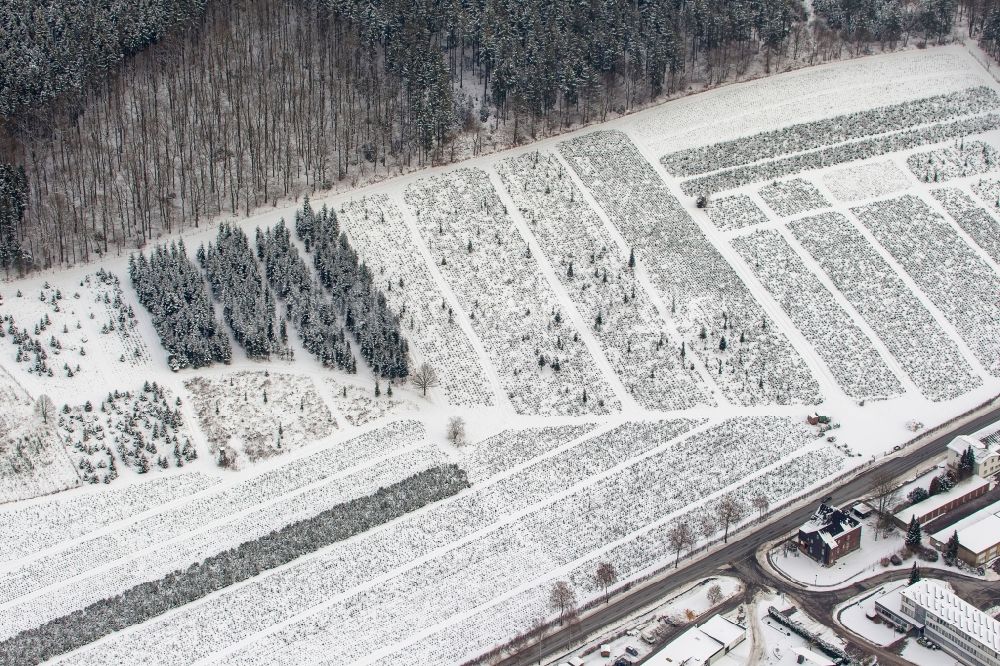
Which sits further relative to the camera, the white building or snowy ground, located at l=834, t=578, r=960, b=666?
snowy ground, located at l=834, t=578, r=960, b=666

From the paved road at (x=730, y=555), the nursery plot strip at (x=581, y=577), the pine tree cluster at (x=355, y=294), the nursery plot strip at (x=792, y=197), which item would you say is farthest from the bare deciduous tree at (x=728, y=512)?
the nursery plot strip at (x=792, y=197)

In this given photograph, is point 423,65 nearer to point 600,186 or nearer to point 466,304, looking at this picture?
point 600,186

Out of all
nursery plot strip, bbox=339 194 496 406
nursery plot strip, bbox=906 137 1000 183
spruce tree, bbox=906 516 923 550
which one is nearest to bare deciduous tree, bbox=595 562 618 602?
nursery plot strip, bbox=339 194 496 406

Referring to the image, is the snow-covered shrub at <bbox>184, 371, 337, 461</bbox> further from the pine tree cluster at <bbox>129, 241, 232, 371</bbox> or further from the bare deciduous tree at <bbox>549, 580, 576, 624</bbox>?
the bare deciduous tree at <bbox>549, 580, 576, 624</bbox>

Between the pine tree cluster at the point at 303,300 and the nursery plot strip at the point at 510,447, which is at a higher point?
the pine tree cluster at the point at 303,300

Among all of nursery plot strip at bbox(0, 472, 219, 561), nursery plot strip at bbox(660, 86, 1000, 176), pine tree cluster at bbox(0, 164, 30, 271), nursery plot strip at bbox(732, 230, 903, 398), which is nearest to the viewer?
Answer: nursery plot strip at bbox(0, 472, 219, 561)

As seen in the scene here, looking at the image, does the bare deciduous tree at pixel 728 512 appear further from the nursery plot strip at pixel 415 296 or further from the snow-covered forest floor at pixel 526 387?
the nursery plot strip at pixel 415 296

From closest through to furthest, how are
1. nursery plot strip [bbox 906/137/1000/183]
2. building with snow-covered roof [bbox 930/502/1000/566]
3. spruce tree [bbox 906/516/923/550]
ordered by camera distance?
building with snow-covered roof [bbox 930/502/1000/566]
spruce tree [bbox 906/516/923/550]
nursery plot strip [bbox 906/137/1000/183]
